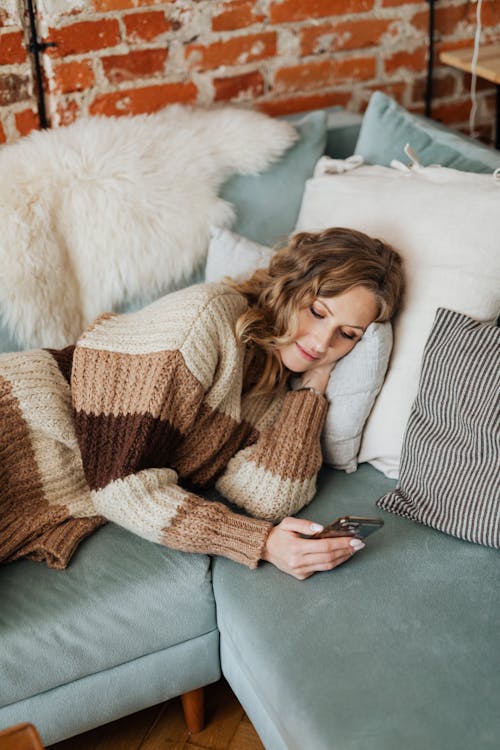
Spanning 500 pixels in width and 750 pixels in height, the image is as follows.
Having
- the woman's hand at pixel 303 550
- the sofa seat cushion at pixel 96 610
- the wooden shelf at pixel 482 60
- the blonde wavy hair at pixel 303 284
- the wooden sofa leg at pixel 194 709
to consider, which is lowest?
the wooden sofa leg at pixel 194 709

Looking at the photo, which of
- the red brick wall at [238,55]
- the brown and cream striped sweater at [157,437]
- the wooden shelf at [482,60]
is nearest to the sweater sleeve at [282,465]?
the brown and cream striped sweater at [157,437]

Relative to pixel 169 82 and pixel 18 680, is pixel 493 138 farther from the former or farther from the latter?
pixel 18 680

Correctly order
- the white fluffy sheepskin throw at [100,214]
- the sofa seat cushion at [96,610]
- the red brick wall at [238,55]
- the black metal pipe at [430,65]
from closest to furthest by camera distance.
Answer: the sofa seat cushion at [96,610], the white fluffy sheepskin throw at [100,214], the red brick wall at [238,55], the black metal pipe at [430,65]

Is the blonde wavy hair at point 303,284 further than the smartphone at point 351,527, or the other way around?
the blonde wavy hair at point 303,284

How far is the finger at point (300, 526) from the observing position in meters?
1.37

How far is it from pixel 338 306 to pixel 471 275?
0.25 m

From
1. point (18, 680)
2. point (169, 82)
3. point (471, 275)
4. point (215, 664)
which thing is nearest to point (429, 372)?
point (471, 275)

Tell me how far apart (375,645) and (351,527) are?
0.66 ft

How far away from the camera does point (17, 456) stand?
1.47 meters

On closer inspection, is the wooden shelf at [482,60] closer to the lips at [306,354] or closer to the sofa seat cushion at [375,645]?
the lips at [306,354]

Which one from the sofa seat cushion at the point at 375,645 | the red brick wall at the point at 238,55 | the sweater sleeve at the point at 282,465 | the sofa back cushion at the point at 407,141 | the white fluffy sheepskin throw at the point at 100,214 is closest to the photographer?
the sofa seat cushion at the point at 375,645

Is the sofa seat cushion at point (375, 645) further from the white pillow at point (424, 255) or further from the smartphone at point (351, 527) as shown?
the white pillow at point (424, 255)

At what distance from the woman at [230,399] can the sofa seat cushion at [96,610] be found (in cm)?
6

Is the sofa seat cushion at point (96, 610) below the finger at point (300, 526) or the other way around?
below
